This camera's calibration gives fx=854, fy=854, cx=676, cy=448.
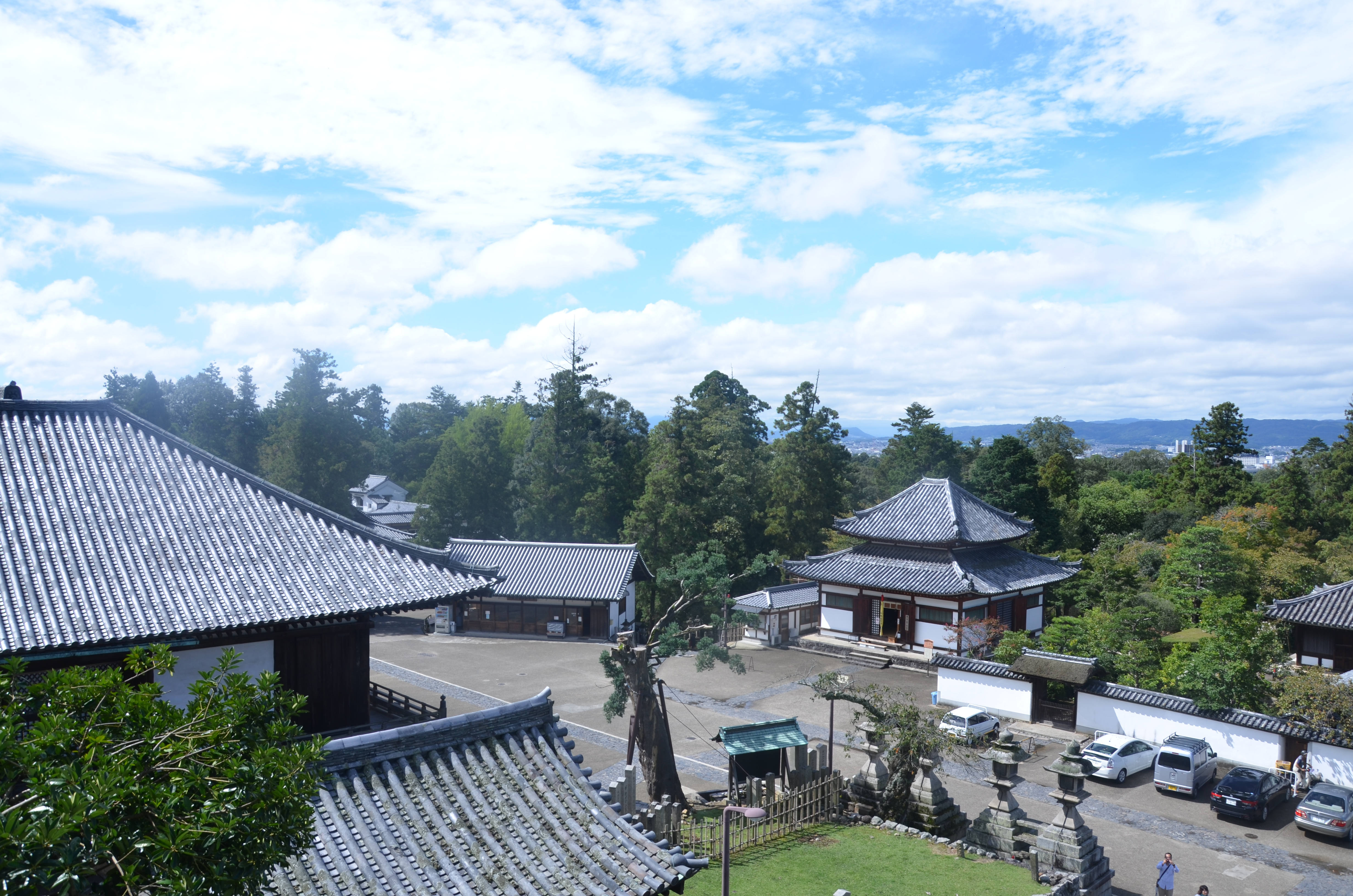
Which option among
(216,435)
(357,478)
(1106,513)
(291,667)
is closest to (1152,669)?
(291,667)

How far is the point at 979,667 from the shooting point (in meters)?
28.5

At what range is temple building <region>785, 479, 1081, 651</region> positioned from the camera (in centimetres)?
3631

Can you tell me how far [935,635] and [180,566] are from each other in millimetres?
29757

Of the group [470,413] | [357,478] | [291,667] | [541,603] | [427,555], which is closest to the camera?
[291,667]

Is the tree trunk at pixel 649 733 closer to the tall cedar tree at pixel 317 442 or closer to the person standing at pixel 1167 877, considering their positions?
the person standing at pixel 1167 877

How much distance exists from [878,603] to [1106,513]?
2359cm

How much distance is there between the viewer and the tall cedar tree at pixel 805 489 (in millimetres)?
49594

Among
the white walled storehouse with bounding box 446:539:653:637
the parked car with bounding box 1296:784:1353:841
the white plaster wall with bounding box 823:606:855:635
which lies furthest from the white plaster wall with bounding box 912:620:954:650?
the parked car with bounding box 1296:784:1353:841

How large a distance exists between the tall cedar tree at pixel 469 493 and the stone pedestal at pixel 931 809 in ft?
121

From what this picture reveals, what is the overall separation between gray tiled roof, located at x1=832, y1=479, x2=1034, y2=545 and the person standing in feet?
71.8

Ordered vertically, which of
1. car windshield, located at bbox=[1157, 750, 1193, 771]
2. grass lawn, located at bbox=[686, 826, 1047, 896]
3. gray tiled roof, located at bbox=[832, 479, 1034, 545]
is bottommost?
grass lawn, located at bbox=[686, 826, 1047, 896]

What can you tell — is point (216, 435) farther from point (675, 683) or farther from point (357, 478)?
point (675, 683)

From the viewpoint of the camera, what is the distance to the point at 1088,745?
78.5ft

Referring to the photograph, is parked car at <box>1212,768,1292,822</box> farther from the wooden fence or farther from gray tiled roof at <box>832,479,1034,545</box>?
gray tiled roof at <box>832,479,1034,545</box>
